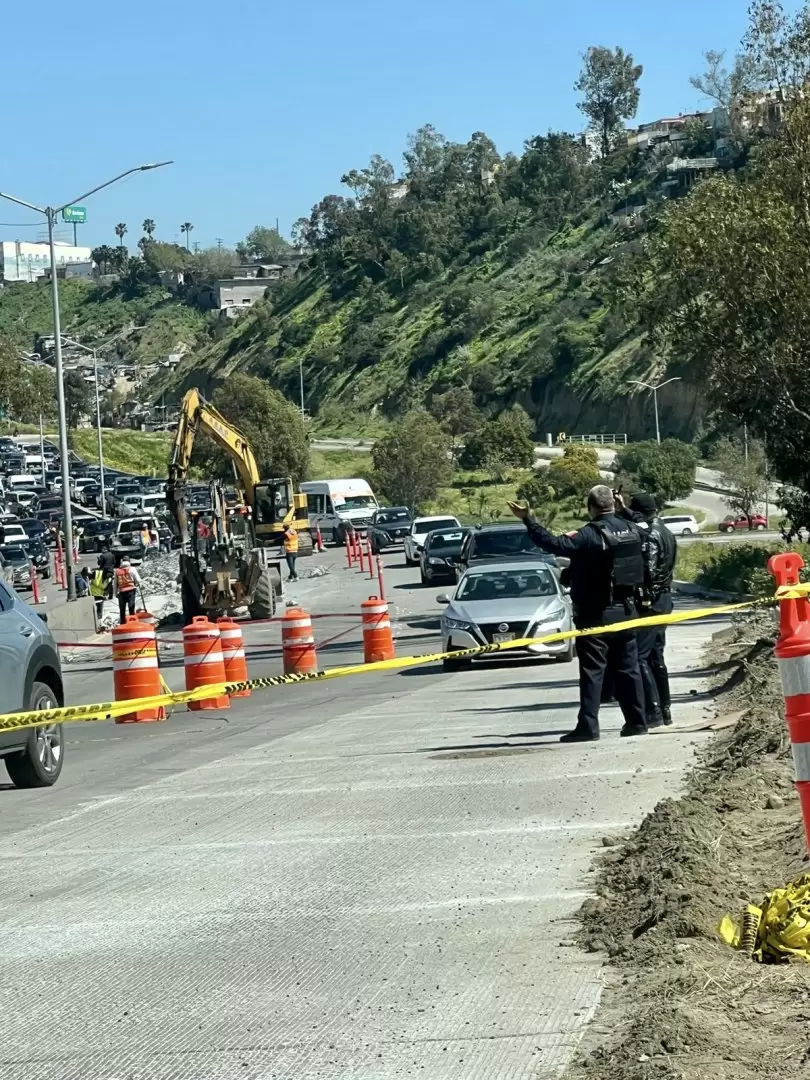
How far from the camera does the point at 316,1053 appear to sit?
5.68m

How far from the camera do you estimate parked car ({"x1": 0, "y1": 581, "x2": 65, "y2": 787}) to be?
12.7m

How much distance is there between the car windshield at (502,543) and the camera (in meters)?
31.4

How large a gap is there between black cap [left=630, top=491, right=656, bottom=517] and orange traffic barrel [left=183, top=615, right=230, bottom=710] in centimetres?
710

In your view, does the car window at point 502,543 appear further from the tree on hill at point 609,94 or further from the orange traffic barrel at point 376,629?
the tree on hill at point 609,94

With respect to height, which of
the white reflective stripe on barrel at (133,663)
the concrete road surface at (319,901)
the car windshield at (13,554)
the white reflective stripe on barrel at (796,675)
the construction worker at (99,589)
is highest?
the car windshield at (13,554)

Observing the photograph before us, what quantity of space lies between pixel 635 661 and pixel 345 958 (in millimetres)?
6775

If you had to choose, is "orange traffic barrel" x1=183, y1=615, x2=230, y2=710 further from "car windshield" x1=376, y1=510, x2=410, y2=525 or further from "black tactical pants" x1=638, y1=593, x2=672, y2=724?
"car windshield" x1=376, y1=510, x2=410, y2=525

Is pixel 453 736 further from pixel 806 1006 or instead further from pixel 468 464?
pixel 468 464

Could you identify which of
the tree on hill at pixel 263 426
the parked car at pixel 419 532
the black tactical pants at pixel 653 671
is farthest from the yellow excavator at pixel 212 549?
the tree on hill at pixel 263 426

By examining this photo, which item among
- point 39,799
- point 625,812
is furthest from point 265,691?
point 625,812

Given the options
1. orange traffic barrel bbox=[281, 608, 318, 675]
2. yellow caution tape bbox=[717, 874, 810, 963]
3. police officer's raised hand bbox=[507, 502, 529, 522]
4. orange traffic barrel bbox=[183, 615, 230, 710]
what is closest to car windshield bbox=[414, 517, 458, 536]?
orange traffic barrel bbox=[281, 608, 318, 675]

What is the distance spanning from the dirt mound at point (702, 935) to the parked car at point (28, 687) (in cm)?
498

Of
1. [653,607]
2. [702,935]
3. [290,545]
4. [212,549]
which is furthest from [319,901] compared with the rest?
[290,545]

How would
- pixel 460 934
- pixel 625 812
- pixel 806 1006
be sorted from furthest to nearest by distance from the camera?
pixel 625 812 < pixel 460 934 < pixel 806 1006
